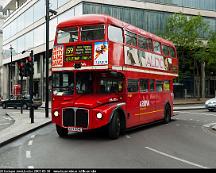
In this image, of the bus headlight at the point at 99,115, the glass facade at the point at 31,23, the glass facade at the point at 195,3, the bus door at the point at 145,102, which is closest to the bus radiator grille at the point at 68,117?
the bus headlight at the point at 99,115

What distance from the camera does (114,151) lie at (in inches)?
417

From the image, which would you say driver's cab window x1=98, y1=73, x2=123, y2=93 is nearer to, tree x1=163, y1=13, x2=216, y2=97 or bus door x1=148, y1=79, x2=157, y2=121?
bus door x1=148, y1=79, x2=157, y2=121

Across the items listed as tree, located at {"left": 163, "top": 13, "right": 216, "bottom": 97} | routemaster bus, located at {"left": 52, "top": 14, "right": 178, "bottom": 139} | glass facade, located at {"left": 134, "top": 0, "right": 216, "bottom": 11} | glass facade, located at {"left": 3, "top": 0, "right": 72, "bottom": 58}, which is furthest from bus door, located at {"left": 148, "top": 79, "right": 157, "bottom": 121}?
glass facade, located at {"left": 134, "top": 0, "right": 216, "bottom": 11}

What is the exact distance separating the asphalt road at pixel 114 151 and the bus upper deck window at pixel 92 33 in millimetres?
3552

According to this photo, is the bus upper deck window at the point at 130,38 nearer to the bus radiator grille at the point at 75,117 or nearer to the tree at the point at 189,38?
the bus radiator grille at the point at 75,117

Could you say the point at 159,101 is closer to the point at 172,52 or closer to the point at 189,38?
the point at 172,52

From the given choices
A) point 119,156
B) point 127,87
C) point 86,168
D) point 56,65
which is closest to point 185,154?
point 119,156

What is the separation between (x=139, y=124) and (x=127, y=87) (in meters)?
2.17

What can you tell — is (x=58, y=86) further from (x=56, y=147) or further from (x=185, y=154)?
(x=185, y=154)

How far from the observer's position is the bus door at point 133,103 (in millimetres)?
14540

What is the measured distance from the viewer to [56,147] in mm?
11461

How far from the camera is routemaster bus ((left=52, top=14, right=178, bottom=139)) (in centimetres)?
1262

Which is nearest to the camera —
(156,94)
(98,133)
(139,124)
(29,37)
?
(98,133)

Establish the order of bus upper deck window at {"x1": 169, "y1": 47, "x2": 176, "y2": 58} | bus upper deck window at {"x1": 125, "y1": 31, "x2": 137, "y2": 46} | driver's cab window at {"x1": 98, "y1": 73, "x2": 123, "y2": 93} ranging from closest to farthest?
1. driver's cab window at {"x1": 98, "y1": 73, "x2": 123, "y2": 93}
2. bus upper deck window at {"x1": 125, "y1": 31, "x2": 137, "y2": 46}
3. bus upper deck window at {"x1": 169, "y1": 47, "x2": 176, "y2": 58}
